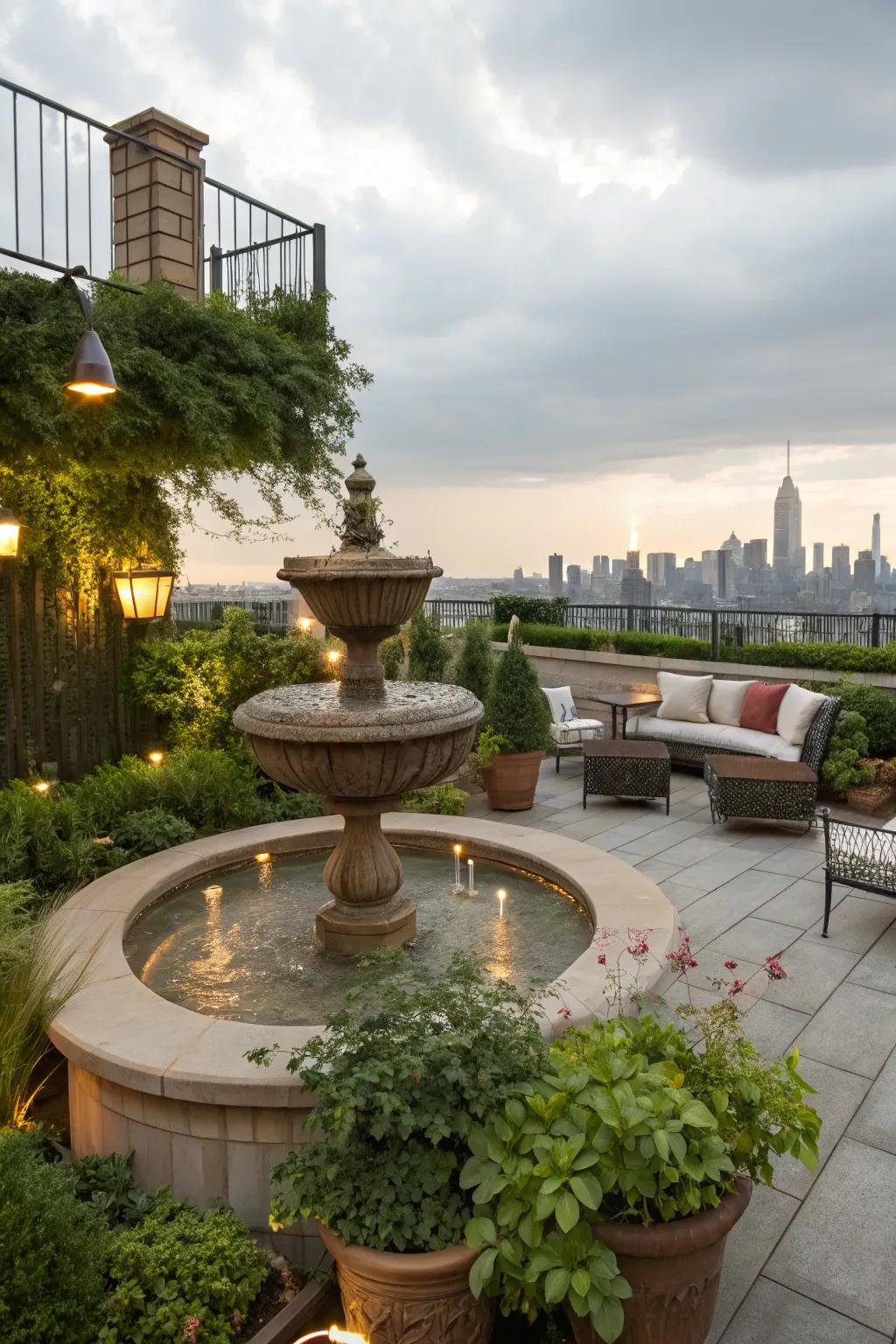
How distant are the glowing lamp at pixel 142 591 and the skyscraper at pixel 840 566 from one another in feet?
33.4

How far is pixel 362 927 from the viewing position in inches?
161

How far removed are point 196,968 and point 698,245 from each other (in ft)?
28.5

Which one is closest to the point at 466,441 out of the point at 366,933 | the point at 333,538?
the point at 333,538

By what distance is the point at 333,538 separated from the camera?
7871mm

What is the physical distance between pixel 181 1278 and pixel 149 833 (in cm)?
342

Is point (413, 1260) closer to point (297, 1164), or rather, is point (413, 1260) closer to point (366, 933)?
point (297, 1164)

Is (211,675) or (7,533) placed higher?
(7,533)

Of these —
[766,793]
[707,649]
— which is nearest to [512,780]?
[766,793]

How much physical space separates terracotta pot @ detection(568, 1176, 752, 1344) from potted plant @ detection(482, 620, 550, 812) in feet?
19.1

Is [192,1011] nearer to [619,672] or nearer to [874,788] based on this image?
[874,788]

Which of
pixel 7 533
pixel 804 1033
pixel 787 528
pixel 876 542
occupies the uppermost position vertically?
pixel 787 528

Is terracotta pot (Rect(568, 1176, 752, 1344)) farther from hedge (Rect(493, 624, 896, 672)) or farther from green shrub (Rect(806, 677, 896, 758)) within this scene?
hedge (Rect(493, 624, 896, 672))

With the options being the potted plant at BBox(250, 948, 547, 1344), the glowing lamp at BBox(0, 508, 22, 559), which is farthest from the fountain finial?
the glowing lamp at BBox(0, 508, 22, 559)

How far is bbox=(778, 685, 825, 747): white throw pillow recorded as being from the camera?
26.7ft
